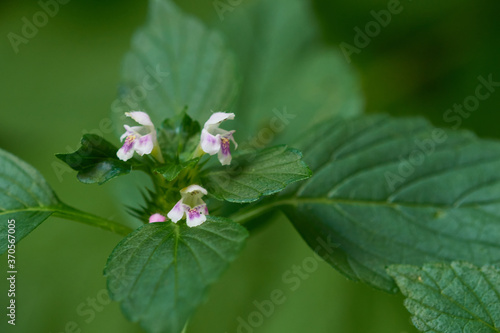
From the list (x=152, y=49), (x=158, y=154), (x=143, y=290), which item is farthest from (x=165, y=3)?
(x=143, y=290)

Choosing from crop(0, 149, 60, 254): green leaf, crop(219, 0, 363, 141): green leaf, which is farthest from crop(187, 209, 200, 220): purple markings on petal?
crop(219, 0, 363, 141): green leaf

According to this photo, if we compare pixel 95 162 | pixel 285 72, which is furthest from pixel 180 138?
pixel 285 72

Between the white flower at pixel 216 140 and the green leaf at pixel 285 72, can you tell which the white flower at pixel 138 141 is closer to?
the white flower at pixel 216 140

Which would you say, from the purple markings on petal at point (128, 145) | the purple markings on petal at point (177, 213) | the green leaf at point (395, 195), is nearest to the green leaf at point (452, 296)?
the green leaf at point (395, 195)

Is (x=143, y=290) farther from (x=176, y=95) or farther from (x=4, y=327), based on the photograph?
(x=4, y=327)

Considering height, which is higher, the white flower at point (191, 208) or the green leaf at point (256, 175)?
the white flower at point (191, 208)

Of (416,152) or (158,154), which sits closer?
(158,154)
